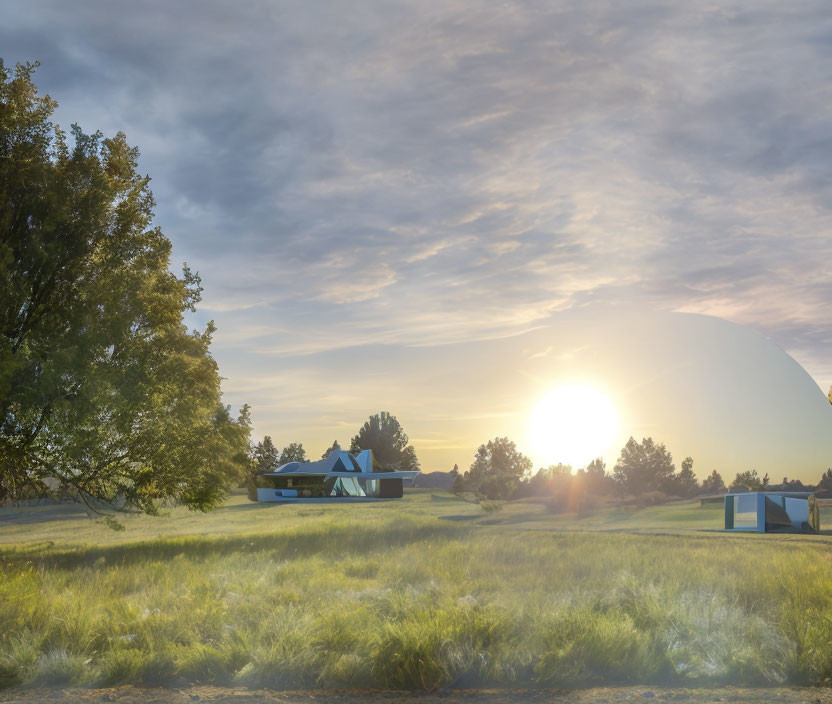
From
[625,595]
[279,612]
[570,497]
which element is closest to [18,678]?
[279,612]

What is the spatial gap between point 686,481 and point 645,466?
3.48 meters

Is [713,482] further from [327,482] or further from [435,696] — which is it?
[435,696]

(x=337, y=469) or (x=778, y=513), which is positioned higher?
(x=337, y=469)

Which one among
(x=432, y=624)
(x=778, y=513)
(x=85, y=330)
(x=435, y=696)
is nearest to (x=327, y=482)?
(x=778, y=513)

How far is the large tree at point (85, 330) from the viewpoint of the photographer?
16.2m

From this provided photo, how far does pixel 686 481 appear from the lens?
2169 inches

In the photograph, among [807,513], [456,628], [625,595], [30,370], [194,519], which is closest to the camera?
[456,628]

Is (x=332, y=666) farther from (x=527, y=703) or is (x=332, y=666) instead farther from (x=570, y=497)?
(x=570, y=497)

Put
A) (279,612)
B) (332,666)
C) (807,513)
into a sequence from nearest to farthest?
(332,666) < (279,612) < (807,513)

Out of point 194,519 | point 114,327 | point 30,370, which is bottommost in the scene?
point 194,519

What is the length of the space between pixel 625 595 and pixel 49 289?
15.4 m

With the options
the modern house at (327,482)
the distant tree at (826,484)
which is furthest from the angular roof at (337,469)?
the distant tree at (826,484)

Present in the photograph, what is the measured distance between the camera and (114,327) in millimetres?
16906

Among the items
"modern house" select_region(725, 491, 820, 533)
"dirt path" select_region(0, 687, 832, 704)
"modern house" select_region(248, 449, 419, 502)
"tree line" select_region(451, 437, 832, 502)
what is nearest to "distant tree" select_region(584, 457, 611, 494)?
"tree line" select_region(451, 437, 832, 502)
